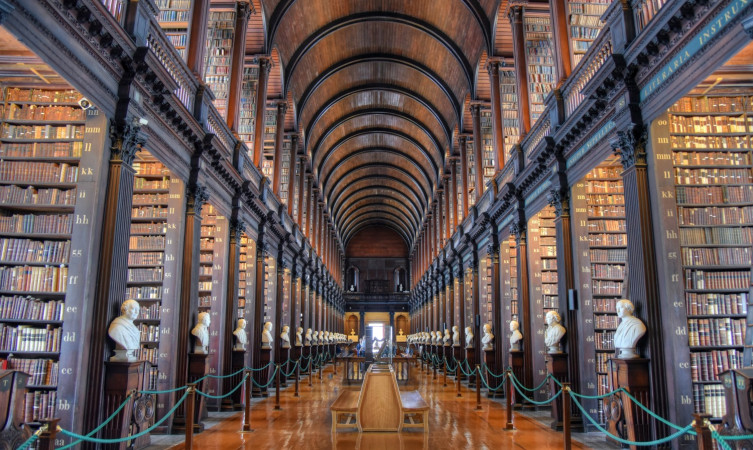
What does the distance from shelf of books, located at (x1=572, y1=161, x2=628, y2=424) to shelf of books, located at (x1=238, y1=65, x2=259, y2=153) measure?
24.2 feet

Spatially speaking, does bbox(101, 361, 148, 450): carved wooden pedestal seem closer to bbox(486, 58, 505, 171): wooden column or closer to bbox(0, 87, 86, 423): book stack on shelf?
bbox(0, 87, 86, 423): book stack on shelf

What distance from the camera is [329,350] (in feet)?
89.6

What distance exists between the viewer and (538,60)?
11.9 m

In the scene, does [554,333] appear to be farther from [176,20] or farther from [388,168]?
[388,168]

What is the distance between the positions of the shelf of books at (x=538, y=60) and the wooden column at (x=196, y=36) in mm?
6473

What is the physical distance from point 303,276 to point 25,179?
13.7 meters

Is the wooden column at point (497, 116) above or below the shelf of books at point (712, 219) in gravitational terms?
above

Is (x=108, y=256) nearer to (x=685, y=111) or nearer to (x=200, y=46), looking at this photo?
(x=200, y=46)

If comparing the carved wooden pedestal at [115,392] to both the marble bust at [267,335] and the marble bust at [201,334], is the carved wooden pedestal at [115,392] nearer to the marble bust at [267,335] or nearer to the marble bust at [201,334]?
the marble bust at [201,334]

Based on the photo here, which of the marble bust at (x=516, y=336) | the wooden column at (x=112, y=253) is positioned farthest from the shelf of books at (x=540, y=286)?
the wooden column at (x=112, y=253)

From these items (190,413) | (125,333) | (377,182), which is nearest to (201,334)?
(125,333)

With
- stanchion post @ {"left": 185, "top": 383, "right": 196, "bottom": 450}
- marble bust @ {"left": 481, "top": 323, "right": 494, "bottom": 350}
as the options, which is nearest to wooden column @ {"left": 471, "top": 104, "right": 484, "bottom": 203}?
marble bust @ {"left": 481, "top": 323, "right": 494, "bottom": 350}

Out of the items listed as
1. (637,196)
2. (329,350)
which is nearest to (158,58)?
(637,196)

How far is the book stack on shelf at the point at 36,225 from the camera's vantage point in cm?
545
